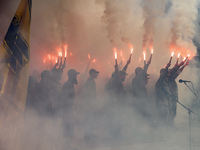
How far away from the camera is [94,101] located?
252 inches

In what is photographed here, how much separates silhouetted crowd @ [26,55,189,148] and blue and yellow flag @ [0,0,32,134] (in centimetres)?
243

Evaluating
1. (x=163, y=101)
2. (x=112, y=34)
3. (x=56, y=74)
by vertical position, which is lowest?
(x=163, y=101)

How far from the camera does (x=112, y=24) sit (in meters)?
7.47

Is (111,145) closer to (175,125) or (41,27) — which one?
(175,125)

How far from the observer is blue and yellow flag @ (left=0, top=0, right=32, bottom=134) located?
9.27ft

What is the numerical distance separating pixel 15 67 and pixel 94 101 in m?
3.68

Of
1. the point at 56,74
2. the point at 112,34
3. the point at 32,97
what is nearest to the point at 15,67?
the point at 32,97

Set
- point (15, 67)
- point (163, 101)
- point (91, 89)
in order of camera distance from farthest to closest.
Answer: point (163, 101)
point (91, 89)
point (15, 67)

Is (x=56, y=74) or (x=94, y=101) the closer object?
(x=56, y=74)

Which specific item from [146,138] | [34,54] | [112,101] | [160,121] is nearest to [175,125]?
[160,121]

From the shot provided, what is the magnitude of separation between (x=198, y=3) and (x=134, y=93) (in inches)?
157

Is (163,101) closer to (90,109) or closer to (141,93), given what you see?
(141,93)

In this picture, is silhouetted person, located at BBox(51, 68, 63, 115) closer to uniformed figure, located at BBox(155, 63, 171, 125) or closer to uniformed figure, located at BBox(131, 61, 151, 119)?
uniformed figure, located at BBox(131, 61, 151, 119)

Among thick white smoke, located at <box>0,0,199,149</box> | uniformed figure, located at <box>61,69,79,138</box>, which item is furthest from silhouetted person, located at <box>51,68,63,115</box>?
thick white smoke, located at <box>0,0,199,149</box>
